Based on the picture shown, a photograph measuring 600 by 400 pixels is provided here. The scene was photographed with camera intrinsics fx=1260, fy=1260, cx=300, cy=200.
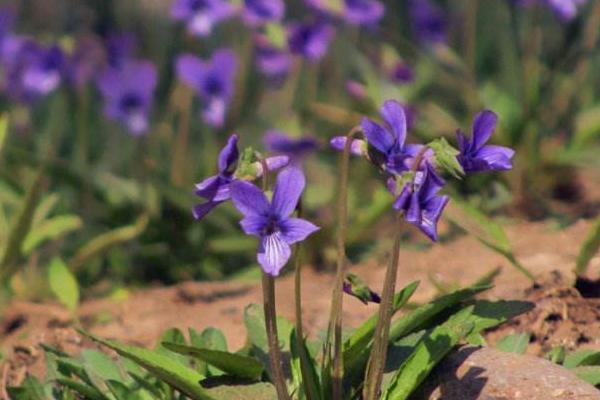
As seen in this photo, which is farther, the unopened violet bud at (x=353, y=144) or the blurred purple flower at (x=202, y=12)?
the blurred purple flower at (x=202, y=12)

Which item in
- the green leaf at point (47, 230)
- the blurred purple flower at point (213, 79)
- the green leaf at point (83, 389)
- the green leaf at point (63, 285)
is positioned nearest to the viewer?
the green leaf at point (83, 389)

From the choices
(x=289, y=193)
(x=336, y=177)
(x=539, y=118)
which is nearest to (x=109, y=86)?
(x=336, y=177)

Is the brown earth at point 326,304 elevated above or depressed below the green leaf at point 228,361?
below

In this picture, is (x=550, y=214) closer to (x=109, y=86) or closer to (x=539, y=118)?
(x=539, y=118)

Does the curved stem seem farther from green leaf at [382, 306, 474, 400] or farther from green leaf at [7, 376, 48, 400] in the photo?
green leaf at [7, 376, 48, 400]

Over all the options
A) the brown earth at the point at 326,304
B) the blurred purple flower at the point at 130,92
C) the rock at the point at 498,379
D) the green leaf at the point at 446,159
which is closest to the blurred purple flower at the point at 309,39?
the blurred purple flower at the point at 130,92

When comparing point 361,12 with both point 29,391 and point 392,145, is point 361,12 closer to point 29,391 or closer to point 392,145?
point 29,391

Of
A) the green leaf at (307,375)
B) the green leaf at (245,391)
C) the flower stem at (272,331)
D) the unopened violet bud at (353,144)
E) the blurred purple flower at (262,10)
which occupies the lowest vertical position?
the green leaf at (245,391)

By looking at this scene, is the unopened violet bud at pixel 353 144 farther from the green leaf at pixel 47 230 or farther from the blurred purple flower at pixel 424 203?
the green leaf at pixel 47 230
